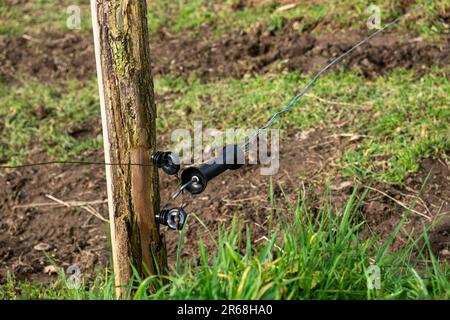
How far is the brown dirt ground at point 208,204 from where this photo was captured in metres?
4.69

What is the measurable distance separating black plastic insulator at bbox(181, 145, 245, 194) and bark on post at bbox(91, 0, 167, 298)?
0.16 meters

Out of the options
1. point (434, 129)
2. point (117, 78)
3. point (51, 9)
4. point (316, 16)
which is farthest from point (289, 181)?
point (51, 9)

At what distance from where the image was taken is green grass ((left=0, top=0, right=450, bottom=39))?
6883 mm

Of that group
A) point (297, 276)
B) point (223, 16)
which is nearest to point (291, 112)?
point (223, 16)

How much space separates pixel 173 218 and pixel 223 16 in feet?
14.5

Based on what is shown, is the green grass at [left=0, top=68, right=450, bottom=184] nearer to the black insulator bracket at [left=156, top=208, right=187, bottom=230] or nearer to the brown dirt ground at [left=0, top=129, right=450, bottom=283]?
the brown dirt ground at [left=0, top=129, right=450, bottom=283]

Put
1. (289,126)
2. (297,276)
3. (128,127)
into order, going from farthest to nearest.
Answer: (289,126), (128,127), (297,276)

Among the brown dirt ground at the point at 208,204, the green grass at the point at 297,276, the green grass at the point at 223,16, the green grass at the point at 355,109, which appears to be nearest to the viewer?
the green grass at the point at 297,276

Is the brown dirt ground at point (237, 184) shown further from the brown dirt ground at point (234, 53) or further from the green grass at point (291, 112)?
the green grass at point (291, 112)

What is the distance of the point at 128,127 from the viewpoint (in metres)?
3.38

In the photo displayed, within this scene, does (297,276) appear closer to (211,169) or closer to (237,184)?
(211,169)

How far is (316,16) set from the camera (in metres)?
7.21

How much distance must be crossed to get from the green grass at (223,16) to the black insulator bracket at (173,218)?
3.84 meters

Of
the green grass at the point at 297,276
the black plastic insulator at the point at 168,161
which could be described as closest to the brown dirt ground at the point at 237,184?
the green grass at the point at 297,276
